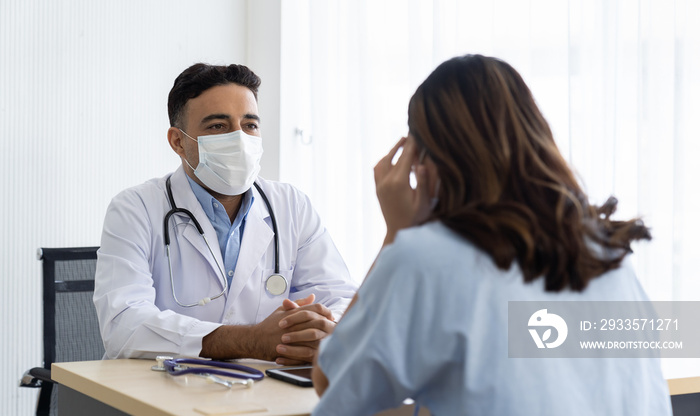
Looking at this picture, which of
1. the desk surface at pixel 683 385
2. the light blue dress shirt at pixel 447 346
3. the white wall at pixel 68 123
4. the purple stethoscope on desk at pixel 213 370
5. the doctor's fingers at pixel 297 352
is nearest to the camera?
the light blue dress shirt at pixel 447 346

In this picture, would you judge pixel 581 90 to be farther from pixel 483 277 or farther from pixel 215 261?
pixel 483 277

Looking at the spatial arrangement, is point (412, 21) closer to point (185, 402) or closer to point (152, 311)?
point (152, 311)

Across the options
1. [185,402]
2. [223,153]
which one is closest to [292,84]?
[223,153]

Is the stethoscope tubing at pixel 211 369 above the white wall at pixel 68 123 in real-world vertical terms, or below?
below

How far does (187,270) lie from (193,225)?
0.12m

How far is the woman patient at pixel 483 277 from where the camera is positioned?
2.57 ft

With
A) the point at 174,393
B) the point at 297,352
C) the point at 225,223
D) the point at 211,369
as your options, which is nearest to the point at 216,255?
the point at 225,223

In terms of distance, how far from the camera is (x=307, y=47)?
3137 mm

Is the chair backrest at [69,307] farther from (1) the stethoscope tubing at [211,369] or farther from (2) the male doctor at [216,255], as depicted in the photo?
(1) the stethoscope tubing at [211,369]

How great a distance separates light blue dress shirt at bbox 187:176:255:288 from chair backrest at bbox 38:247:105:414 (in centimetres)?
40

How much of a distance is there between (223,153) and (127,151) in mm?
1015

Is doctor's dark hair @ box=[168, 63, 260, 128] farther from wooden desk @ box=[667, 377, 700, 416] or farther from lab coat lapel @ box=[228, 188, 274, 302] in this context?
wooden desk @ box=[667, 377, 700, 416]

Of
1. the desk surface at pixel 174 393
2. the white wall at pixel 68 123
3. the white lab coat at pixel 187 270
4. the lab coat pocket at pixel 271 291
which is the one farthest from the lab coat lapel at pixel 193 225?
the white wall at pixel 68 123

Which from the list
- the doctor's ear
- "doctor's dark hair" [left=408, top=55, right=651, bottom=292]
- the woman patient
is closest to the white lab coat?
→ the doctor's ear
